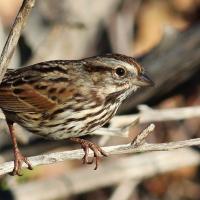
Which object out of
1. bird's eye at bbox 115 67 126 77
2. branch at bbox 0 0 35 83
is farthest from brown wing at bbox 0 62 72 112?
branch at bbox 0 0 35 83

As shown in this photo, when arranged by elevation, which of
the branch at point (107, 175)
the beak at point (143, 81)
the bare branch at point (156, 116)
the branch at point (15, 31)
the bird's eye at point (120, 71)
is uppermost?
the branch at point (15, 31)

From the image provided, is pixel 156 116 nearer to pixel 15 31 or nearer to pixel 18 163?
pixel 18 163

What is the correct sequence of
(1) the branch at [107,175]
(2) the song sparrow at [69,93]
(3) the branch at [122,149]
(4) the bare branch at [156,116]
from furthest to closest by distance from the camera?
(1) the branch at [107,175], (4) the bare branch at [156,116], (2) the song sparrow at [69,93], (3) the branch at [122,149]

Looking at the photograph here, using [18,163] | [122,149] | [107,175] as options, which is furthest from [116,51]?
[122,149]

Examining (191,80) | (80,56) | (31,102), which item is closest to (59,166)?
(80,56)

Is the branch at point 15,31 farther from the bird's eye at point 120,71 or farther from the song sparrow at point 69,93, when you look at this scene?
the bird's eye at point 120,71

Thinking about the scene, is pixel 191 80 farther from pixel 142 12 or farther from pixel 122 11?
pixel 142 12

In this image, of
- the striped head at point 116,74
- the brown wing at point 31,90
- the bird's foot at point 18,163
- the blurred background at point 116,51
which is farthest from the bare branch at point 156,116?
the bird's foot at point 18,163
